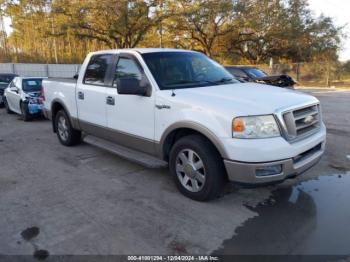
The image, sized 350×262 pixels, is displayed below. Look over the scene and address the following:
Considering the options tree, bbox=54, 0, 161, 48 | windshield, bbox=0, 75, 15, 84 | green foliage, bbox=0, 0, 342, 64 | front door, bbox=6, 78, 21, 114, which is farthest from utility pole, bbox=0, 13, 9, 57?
front door, bbox=6, 78, 21, 114

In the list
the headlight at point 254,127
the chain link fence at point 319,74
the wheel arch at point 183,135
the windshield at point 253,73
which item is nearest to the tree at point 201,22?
the chain link fence at point 319,74

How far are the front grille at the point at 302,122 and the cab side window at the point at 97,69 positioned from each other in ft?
9.84

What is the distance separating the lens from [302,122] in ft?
11.9

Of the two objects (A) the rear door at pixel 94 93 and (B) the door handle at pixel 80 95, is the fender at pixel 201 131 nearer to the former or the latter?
(A) the rear door at pixel 94 93

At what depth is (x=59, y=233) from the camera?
3.18m

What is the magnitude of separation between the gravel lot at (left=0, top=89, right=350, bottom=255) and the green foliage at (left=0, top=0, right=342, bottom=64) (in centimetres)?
2061

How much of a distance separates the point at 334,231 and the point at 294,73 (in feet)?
87.9

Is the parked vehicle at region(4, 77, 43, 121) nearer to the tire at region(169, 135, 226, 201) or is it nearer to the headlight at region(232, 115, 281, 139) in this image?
the tire at region(169, 135, 226, 201)

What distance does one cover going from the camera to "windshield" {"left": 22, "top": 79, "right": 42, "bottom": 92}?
985 centimetres

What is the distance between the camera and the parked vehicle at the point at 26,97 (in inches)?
373

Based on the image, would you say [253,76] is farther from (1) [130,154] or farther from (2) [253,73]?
(1) [130,154]

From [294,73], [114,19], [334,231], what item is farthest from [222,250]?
[294,73]

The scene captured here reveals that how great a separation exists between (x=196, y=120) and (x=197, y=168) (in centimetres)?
60

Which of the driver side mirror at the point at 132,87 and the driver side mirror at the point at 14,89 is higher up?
the driver side mirror at the point at 132,87
